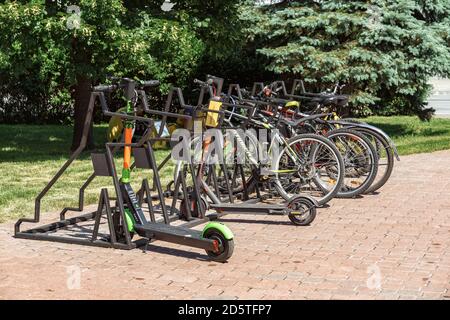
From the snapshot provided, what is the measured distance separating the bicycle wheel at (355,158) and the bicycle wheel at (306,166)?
0.36 meters

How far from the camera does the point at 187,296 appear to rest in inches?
189

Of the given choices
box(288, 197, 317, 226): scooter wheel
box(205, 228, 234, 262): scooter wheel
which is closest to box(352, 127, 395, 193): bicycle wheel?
box(288, 197, 317, 226): scooter wheel

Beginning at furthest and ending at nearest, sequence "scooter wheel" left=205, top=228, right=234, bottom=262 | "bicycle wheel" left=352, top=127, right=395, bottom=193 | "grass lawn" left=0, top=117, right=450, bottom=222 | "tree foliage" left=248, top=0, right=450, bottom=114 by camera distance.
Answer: "tree foliage" left=248, top=0, right=450, bottom=114 < "bicycle wheel" left=352, top=127, right=395, bottom=193 < "grass lawn" left=0, top=117, right=450, bottom=222 < "scooter wheel" left=205, top=228, right=234, bottom=262

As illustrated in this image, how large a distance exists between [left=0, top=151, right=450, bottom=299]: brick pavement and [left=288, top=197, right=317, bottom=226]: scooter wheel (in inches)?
3.4

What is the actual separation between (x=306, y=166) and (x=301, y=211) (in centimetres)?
121

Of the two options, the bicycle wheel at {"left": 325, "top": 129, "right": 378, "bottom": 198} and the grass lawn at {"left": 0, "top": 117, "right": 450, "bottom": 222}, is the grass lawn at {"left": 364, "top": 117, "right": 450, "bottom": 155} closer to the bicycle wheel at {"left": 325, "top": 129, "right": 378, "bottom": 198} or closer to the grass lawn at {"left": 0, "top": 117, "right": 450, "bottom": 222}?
the grass lawn at {"left": 0, "top": 117, "right": 450, "bottom": 222}

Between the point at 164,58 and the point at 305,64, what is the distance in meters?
3.36

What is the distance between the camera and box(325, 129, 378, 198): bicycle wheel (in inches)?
334

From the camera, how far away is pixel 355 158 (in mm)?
8648

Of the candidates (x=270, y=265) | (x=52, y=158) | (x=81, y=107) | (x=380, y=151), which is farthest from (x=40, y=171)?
(x=270, y=265)

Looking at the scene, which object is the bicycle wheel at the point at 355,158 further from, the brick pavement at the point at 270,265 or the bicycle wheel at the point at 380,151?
the brick pavement at the point at 270,265

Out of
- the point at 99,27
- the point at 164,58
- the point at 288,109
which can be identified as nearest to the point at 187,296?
the point at 288,109

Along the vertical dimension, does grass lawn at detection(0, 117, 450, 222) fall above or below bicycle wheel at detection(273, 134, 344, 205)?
below
